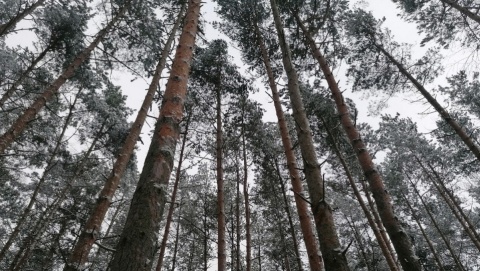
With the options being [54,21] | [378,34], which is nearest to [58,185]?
[54,21]

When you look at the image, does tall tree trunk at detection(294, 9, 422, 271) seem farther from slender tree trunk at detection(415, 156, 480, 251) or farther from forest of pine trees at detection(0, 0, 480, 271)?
slender tree trunk at detection(415, 156, 480, 251)

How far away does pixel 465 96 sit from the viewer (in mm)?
17328

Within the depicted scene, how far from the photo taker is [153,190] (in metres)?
2.30

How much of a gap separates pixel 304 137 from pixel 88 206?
53.4 ft

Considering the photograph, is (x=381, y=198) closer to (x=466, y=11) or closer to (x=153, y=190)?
(x=153, y=190)

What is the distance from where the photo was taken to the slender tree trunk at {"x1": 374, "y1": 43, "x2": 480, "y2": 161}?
28.6 feet

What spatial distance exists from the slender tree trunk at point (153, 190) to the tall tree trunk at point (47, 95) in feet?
19.9

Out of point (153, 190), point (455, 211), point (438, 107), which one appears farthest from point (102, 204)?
point (455, 211)

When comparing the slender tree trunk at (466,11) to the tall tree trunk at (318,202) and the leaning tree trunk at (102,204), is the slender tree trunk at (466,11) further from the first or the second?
the leaning tree trunk at (102,204)

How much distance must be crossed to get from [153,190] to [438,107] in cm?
1097

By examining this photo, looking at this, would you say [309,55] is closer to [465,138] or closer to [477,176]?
[465,138]

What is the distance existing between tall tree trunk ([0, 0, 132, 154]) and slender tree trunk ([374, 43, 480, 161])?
11275 mm

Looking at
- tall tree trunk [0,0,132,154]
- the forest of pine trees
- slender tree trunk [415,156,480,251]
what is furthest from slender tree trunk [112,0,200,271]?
slender tree trunk [415,156,480,251]

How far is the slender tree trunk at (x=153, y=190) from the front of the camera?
1.88 m
